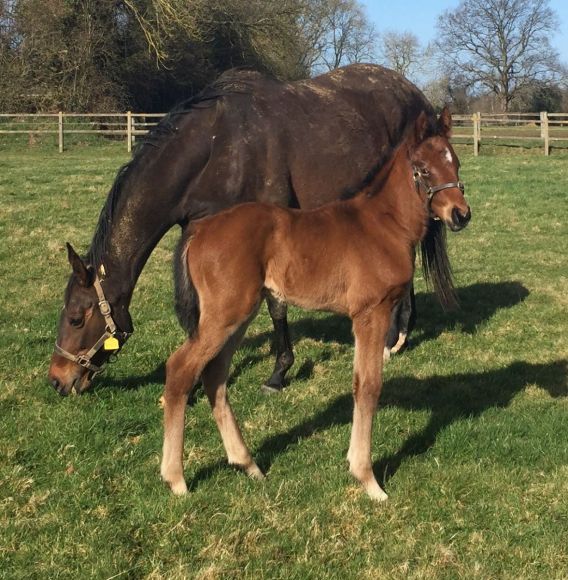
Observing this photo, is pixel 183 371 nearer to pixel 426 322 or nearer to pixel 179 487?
pixel 179 487

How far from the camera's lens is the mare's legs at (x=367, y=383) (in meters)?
3.69

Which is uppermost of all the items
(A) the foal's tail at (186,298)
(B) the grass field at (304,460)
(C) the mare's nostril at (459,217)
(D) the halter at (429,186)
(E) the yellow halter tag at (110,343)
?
(D) the halter at (429,186)

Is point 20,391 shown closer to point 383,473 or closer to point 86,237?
point 383,473

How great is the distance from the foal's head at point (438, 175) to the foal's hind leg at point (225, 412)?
1287 mm

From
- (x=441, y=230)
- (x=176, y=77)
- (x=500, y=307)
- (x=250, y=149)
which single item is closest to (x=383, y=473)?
(x=250, y=149)

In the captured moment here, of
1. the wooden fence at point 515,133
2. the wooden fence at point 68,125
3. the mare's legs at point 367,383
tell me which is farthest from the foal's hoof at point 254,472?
the wooden fence at point 515,133

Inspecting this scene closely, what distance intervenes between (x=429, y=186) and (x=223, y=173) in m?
1.81

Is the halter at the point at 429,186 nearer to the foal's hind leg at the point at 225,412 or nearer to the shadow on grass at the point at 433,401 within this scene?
the foal's hind leg at the point at 225,412

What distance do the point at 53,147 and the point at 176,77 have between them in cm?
829

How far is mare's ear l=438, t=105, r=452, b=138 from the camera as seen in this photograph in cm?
397

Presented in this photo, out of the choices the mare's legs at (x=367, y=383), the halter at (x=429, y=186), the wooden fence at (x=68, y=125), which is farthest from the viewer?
the wooden fence at (x=68, y=125)

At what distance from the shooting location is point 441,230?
260 inches

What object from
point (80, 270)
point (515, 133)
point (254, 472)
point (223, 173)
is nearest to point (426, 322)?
point (223, 173)

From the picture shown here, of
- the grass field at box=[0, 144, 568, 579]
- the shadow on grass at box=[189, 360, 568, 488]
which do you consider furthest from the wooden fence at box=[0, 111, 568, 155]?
the shadow on grass at box=[189, 360, 568, 488]
